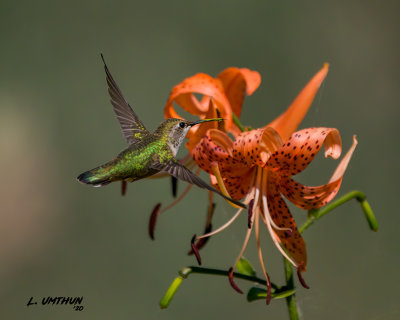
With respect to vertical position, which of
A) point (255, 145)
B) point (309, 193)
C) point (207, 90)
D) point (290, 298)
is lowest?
point (290, 298)

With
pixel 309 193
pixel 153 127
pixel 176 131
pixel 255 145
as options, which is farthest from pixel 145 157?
pixel 153 127

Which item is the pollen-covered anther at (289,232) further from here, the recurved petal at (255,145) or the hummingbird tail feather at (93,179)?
the hummingbird tail feather at (93,179)

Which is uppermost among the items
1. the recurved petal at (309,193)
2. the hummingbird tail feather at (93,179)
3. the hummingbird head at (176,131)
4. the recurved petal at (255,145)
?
the hummingbird head at (176,131)

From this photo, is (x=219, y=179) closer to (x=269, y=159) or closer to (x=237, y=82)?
(x=269, y=159)

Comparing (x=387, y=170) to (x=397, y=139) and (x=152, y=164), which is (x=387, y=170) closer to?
(x=397, y=139)

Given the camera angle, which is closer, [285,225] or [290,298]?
[290,298]

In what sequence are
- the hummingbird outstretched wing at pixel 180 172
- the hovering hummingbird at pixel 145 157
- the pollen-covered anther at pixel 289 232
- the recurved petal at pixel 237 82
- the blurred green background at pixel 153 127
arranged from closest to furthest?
the hummingbird outstretched wing at pixel 180 172, the hovering hummingbird at pixel 145 157, the pollen-covered anther at pixel 289 232, the recurved petal at pixel 237 82, the blurred green background at pixel 153 127

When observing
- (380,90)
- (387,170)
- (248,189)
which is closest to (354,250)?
Answer: (387,170)

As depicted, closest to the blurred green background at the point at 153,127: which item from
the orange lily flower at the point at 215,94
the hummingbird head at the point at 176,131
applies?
the orange lily flower at the point at 215,94
